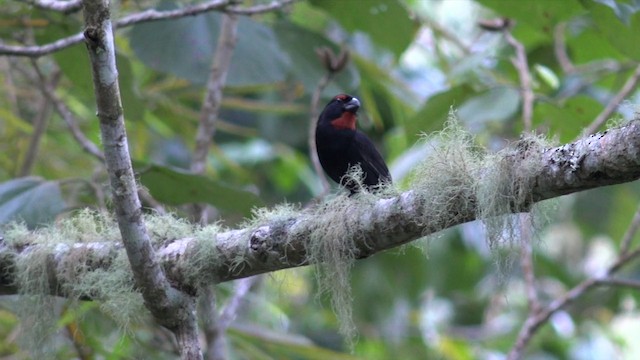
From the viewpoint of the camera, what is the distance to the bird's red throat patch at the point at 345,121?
4.23 meters

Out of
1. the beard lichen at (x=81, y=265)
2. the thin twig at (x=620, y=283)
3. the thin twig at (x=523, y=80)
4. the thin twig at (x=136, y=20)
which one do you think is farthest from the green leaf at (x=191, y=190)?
the thin twig at (x=620, y=283)

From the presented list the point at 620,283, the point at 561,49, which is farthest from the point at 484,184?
the point at 561,49

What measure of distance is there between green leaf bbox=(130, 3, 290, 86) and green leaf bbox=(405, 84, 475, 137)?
3.04ft

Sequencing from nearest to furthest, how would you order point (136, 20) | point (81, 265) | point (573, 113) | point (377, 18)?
point (81, 265), point (136, 20), point (573, 113), point (377, 18)

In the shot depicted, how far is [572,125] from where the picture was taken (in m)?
4.27

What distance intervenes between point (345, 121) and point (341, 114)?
48 millimetres

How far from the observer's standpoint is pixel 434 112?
437cm

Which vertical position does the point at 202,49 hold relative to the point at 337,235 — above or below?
above

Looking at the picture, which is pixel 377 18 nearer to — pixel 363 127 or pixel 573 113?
pixel 573 113

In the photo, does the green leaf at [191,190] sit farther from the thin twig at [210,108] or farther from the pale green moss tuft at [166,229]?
the thin twig at [210,108]

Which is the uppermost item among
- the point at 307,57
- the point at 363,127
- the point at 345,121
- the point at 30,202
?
the point at 363,127

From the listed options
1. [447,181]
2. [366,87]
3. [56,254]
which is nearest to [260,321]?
[366,87]

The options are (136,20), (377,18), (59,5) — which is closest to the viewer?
(59,5)

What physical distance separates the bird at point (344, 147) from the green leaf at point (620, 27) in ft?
3.26
